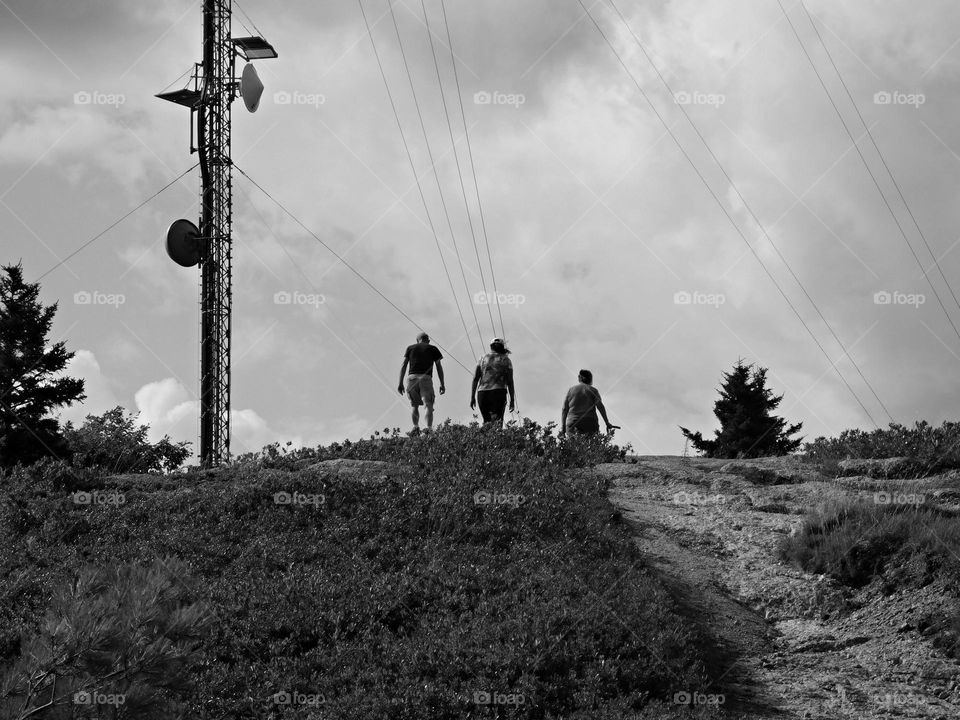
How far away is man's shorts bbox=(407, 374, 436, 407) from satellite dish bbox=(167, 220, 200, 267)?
610cm

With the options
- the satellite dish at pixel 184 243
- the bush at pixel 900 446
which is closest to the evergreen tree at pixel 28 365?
the satellite dish at pixel 184 243

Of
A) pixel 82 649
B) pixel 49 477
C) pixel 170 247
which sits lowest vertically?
pixel 82 649

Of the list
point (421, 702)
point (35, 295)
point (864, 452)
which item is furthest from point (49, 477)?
point (35, 295)

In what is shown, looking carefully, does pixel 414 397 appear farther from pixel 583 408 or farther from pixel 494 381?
pixel 583 408

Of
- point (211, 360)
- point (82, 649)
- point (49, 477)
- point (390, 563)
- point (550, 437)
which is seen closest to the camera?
point (82, 649)

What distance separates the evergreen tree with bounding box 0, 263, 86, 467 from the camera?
37938mm

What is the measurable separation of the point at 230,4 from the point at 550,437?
12.8 m

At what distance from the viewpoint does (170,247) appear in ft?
74.4

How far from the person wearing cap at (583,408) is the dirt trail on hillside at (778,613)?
3.05 meters

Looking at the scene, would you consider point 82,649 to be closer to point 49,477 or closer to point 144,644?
point 144,644

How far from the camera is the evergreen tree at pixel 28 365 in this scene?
37938mm

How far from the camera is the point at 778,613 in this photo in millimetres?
12039

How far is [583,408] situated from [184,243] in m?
9.55

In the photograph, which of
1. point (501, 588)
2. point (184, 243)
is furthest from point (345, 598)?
point (184, 243)
